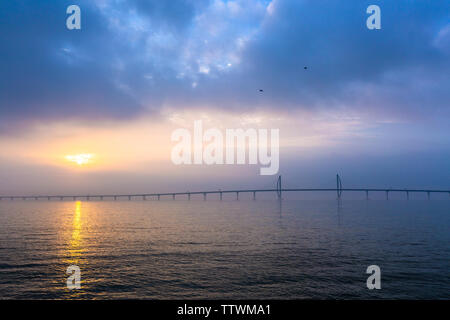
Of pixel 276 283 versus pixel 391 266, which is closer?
pixel 276 283

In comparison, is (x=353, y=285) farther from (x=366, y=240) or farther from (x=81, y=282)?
(x=366, y=240)

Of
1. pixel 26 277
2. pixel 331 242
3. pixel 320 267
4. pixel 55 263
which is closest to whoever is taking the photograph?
pixel 26 277

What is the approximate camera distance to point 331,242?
43062mm
